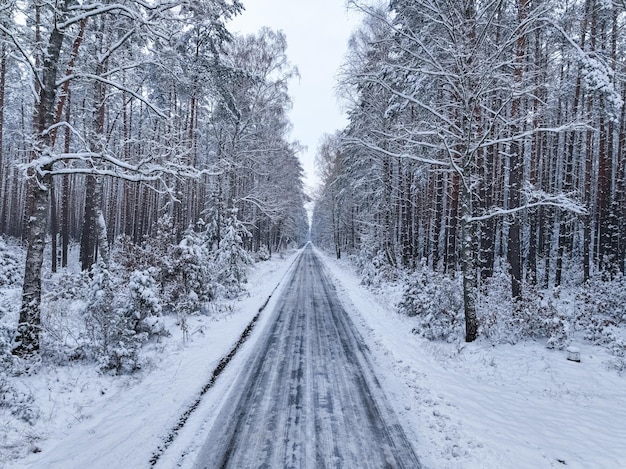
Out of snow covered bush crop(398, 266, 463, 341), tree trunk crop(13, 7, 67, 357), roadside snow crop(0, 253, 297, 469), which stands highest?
tree trunk crop(13, 7, 67, 357)

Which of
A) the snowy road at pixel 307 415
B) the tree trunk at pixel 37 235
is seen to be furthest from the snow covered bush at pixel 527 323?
the tree trunk at pixel 37 235

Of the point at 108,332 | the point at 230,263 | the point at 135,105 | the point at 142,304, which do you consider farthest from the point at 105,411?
the point at 135,105

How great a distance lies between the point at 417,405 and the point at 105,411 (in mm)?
4897

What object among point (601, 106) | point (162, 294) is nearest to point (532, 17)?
point (601, 106)

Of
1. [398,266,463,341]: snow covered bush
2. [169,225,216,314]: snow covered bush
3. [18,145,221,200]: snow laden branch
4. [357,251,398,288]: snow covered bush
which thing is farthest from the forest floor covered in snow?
[357,251,398,288]: snow covered bush

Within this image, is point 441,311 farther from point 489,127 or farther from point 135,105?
point 135,105

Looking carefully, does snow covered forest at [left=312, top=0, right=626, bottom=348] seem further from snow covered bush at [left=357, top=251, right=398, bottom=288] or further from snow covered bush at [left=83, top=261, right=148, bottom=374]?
snow covered bush at [left=83, top=261, right=148, bottom=374]

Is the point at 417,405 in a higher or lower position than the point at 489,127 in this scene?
lower

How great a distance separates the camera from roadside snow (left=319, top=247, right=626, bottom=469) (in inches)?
170

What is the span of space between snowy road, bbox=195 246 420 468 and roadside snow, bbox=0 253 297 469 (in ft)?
2.58

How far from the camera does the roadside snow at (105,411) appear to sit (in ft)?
13.3

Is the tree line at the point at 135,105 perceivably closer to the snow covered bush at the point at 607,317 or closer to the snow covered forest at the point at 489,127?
the snow covered forest at the point at 489,127

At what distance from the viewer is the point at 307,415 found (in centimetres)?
508

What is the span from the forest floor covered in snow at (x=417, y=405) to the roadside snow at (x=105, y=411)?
18mm
